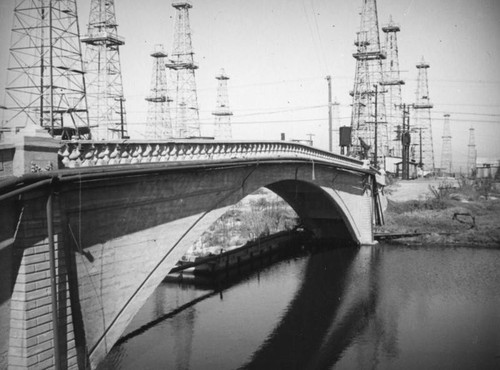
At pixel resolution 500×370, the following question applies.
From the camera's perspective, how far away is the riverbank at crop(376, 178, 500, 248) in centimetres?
3241

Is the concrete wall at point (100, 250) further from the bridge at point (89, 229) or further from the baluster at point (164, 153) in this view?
the baluster at point (164, 153)

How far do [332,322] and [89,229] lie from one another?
11.8 metres

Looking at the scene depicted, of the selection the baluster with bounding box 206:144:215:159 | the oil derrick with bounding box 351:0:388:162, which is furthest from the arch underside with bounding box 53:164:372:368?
the oil derrick with bounding box 351:0:388:162

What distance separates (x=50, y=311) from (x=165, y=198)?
194 inches

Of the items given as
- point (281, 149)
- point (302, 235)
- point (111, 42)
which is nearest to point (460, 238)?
point (302, 235)

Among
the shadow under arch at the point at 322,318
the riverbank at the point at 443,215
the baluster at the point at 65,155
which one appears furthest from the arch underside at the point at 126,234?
the riverbank at the point at 443,215

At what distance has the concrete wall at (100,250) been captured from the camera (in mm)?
8672

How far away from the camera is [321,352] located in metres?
15.5

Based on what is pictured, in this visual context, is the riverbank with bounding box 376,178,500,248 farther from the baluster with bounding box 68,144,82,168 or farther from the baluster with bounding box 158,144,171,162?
the baluster with bounding box 68,144,82,168

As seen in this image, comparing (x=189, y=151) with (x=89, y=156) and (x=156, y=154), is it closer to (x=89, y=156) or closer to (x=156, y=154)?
(x=156, y=154)

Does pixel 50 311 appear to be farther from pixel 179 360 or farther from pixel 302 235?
pixel 302 235

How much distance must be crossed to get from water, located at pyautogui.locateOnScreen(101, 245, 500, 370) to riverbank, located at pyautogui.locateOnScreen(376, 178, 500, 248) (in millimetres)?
5749

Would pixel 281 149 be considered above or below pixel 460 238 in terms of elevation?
above

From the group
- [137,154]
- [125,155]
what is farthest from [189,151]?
[125,155]
